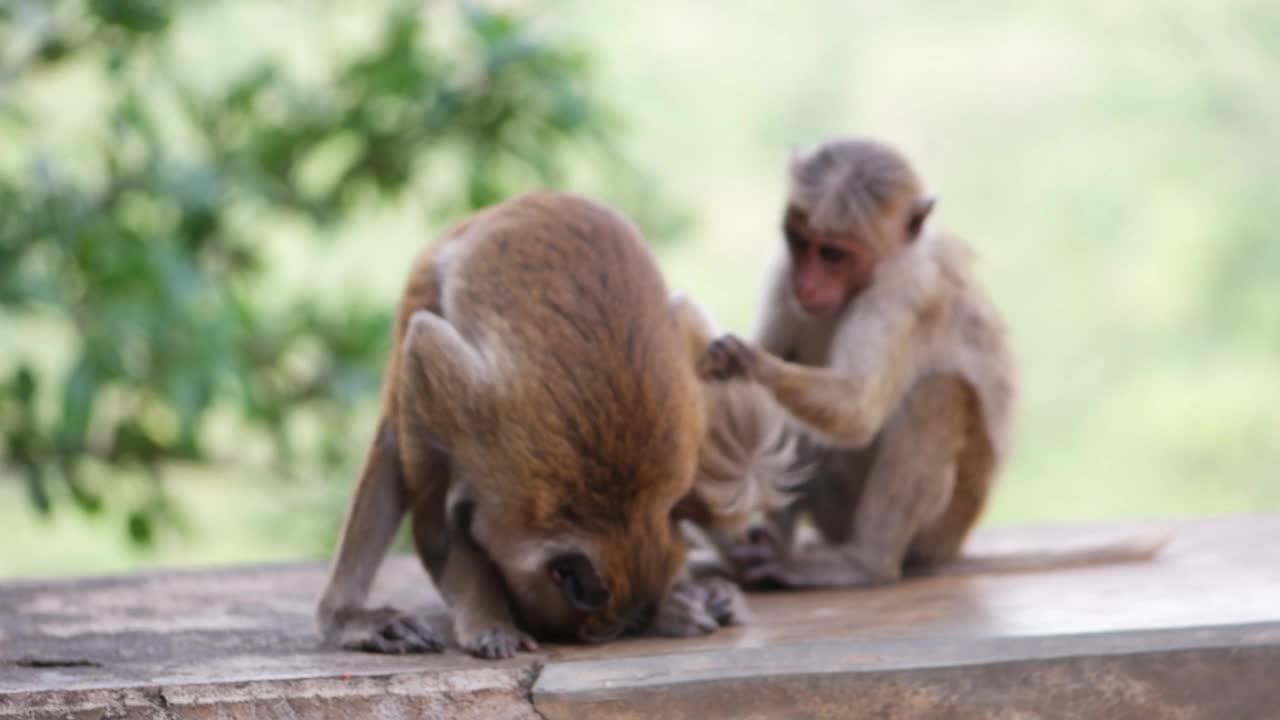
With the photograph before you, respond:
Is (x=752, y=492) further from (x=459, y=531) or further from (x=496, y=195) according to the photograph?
(x=496, y=195)

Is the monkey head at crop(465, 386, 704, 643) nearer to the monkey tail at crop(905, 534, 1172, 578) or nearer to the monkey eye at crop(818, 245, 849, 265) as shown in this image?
the monkey eye at crop(818, 245, 849, 265)

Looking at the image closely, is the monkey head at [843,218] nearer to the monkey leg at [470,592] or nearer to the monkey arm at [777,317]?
the monkey arm at [777,317]

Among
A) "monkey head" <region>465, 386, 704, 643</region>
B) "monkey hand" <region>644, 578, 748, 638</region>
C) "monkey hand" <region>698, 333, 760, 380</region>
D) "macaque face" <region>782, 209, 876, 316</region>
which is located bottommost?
"monkey hand" <region>644, 578, 748, 638</region>

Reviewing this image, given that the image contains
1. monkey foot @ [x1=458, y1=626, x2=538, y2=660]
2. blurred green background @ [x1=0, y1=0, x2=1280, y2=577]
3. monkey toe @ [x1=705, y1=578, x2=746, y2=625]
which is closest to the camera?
monkey foot @ [x1=458, y1=626, x2=538, y2=660]

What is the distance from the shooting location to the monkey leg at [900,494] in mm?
4977

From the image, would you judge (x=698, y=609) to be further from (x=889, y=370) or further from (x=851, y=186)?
(x=851, y=186)

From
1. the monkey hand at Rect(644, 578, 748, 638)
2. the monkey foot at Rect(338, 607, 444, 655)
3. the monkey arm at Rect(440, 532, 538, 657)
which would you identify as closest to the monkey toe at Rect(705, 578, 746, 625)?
the monkey hand at Rect(644, 578, 748, 638)

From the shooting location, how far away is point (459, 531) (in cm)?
421

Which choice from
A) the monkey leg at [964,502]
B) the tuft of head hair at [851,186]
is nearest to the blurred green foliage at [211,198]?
the tuft of head hair at [851,186]

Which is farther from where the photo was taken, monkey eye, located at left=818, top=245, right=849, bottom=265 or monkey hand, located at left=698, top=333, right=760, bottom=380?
monkey eye, located at left=818, top=245, right=849, bottom=265

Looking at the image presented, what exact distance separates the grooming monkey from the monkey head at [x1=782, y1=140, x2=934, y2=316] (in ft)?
2.53

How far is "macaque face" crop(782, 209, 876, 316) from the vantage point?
193 inches

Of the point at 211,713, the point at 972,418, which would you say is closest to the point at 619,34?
the point at 972,418

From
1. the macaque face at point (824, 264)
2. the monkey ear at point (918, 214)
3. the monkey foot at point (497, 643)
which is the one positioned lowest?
the monkey foot at point (497, 643)
